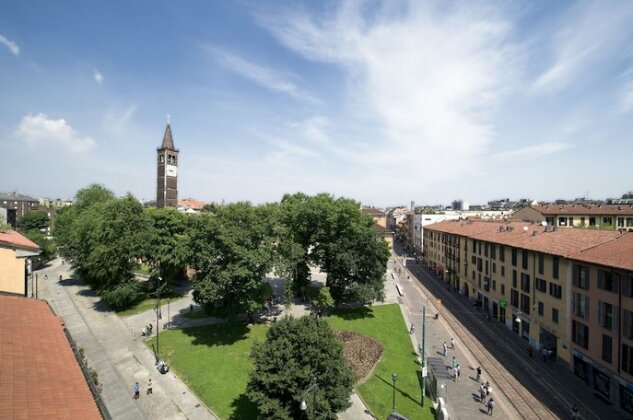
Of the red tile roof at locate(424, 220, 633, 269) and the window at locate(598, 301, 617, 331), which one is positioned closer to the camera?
the window at locate(598, 301, 617, 331)

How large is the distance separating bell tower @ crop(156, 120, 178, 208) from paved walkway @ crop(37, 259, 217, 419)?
3865cm

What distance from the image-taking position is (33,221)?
326 feet

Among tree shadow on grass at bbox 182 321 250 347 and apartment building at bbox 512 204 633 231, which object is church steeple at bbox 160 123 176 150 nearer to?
tree shadow on grass at bbox 182 321 250 347

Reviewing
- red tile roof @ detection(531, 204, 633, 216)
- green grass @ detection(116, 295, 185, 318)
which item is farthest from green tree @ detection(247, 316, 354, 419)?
red tile roof @ detection(531, 204, 633, 216)

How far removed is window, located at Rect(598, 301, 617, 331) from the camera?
2522 cm

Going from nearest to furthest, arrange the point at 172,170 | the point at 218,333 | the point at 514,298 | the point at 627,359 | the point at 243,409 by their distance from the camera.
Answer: the point at 243,409 < the point at 627,359 < the point at 218,333 < the point at 514,298 < the point at 172,170

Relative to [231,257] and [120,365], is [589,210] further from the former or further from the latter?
[120,365]

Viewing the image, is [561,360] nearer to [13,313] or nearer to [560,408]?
[560,408]

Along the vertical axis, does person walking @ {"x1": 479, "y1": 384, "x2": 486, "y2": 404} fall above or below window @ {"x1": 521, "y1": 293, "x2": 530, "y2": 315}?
below

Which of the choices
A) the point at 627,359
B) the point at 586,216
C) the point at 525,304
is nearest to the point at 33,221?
the point at 525,304

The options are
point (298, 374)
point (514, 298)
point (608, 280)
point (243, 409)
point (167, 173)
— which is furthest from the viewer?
point (167, 173)

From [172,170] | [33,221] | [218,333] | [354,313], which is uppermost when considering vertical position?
[172,170]

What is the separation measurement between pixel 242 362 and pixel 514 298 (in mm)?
31175

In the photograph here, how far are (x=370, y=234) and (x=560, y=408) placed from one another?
80.3ft
